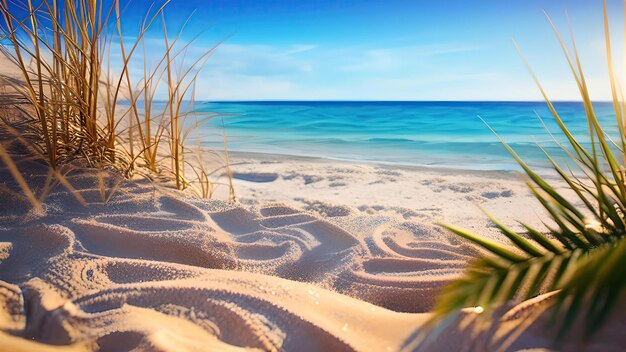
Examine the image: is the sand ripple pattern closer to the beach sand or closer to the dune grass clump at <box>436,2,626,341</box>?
the beach sand

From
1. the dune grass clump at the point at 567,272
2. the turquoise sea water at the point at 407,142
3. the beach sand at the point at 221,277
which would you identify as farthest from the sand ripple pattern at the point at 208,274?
the turquoise sea water at the point at 407,142

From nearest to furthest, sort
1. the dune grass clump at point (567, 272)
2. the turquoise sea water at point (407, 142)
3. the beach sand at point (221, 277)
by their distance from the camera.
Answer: the dune grass clump at point (567, 272) < the beach sand at point (221, 277) < the turquoise sea water at point (407, 142)

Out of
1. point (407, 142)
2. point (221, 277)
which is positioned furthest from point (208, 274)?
point (407, 142)

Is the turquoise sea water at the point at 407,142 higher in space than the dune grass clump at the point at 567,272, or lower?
lower

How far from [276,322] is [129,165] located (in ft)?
4.50

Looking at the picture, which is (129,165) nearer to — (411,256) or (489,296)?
(411,256)

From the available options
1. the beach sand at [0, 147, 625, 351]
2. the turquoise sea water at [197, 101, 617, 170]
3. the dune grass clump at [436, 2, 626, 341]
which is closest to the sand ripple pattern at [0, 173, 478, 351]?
the beach sand at [0, 147, 625, 351]

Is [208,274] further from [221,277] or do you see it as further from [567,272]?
[567,272]

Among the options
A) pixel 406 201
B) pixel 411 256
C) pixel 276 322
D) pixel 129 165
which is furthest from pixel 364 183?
pixel 276 322

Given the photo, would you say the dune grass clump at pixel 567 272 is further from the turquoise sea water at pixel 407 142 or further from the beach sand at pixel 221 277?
the turquoise sea water at pixel 407 142

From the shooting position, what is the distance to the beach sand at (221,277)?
0.92 metres

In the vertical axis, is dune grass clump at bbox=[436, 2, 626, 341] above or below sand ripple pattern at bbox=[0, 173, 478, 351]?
above

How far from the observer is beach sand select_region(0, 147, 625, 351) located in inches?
36.4

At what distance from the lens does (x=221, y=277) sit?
1192 millimetres
